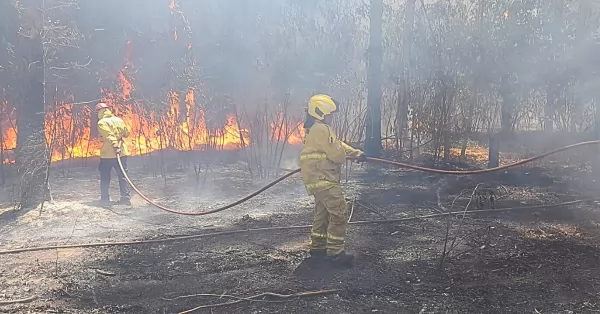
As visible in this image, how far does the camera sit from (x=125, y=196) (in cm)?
823

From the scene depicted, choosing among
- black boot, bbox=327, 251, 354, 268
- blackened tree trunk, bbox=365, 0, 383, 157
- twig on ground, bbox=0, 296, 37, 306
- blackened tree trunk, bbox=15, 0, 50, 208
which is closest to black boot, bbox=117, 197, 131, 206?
blackened tree trunk, bbox=15, 0, 50, 208

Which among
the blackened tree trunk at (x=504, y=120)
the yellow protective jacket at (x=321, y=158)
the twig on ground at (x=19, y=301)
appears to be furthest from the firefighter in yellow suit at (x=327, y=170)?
the blackened tree trunk at (x=504, y=120)

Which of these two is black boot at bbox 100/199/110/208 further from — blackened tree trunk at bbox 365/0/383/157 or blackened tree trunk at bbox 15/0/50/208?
blackened tree trunk at bbox 365/0/383/157

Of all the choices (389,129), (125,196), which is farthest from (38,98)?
(389,129)

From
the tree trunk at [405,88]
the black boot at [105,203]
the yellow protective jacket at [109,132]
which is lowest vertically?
the black boot at [105,203]

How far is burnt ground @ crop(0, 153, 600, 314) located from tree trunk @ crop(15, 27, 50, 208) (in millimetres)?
309

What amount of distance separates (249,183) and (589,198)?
5.63 metres

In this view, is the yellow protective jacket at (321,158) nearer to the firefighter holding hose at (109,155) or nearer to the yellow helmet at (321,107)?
the yellow helmet at (321,107)

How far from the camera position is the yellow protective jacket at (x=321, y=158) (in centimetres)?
482

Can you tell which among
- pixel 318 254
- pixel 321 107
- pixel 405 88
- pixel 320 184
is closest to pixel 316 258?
pixel 318 254

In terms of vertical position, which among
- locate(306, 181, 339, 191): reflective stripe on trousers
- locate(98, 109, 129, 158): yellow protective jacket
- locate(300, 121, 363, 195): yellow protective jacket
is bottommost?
locate(306, 181, 339, 191): reflective stripe on trousers

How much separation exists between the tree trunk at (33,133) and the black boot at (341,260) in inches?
190

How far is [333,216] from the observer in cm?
489

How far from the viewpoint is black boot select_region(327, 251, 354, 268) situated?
16.1 ft
